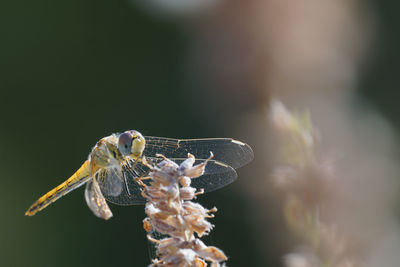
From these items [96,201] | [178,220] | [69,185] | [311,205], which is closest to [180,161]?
[96,201]

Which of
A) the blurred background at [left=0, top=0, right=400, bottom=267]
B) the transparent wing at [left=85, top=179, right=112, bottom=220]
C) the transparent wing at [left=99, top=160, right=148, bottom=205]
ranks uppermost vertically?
the blurred background at [left=0, top=0, right=400, bottom=267]

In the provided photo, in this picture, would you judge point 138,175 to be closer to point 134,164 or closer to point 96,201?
point 134,164

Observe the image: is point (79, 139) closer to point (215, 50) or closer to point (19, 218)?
point (19, 218)

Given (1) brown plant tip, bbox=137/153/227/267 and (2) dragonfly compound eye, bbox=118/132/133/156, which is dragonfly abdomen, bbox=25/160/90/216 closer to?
(2) dragonfly compound eye, bbox=118/132/133/156

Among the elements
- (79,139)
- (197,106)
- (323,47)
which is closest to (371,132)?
(323,47)

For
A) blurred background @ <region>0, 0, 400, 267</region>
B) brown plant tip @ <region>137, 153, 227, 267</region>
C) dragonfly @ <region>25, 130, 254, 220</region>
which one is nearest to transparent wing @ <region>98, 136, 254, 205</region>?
dragonfly @ <region>25, 130, 254, 220</region>
